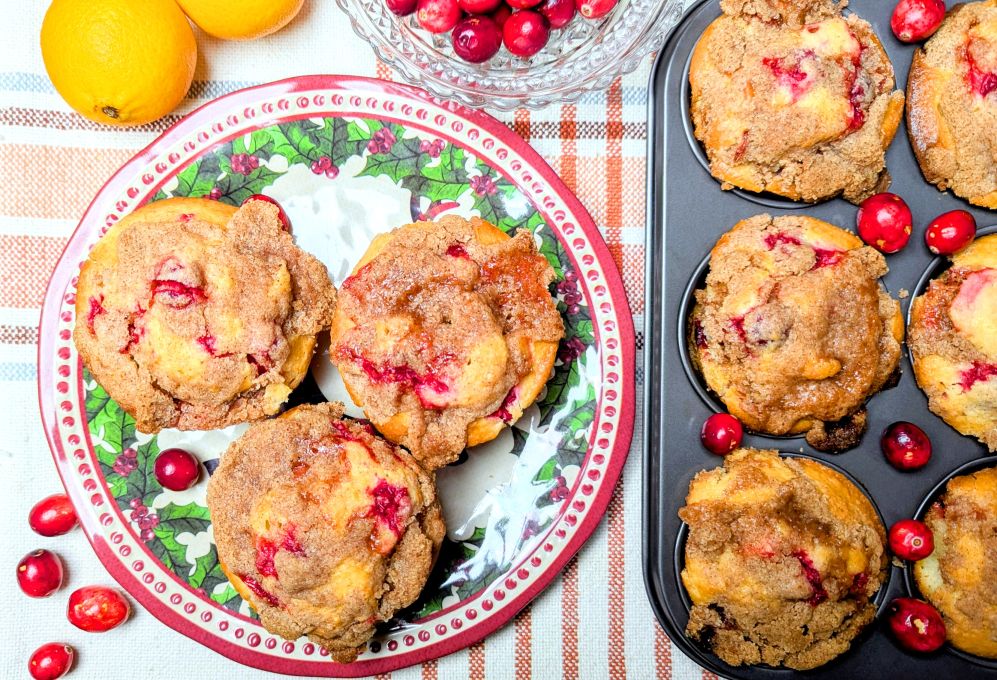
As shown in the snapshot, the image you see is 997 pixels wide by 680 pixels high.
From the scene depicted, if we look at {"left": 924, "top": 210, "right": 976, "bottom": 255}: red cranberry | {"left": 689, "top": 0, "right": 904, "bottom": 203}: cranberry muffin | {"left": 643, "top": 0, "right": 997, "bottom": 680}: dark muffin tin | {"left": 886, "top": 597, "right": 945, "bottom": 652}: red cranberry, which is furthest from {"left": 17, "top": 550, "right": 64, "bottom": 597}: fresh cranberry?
{"left": 924, "top": 210, "right": 976, "bottom": 255}: red cranberry


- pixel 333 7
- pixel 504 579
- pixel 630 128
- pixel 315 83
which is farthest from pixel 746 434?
pixel 333 7

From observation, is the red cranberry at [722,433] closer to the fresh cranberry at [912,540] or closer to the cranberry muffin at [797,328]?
the cranberry muffin at [797,328]

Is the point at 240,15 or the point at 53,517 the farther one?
the point at 53,517

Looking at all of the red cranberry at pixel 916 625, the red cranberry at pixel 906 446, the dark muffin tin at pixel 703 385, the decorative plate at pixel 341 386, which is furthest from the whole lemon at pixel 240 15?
the red cranberry at pixel 916 625

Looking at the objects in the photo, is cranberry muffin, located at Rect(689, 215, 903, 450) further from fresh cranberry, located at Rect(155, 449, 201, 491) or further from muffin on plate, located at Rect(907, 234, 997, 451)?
fresh cranberry, located at Rect(155, 449, 201, 491)

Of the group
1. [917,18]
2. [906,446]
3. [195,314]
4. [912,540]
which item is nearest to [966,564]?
[912,540]

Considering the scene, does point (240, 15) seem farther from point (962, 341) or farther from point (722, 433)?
point (962, 341)
